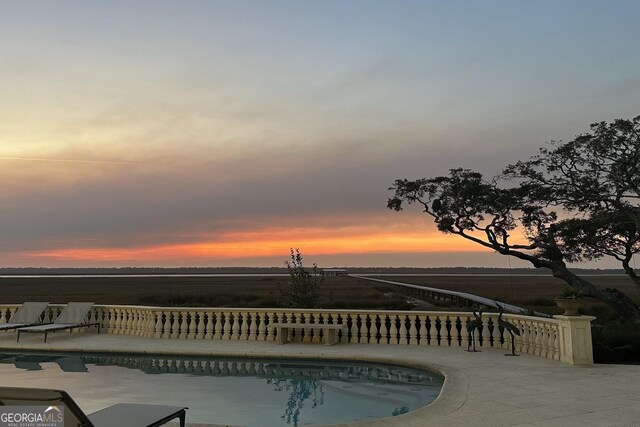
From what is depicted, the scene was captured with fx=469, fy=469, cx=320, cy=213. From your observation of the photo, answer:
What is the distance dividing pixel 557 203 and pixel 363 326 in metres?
12.2

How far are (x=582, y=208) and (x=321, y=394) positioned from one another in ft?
53.9

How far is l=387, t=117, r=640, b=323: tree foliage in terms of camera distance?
18109 millimetres

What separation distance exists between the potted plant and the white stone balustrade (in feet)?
0.87

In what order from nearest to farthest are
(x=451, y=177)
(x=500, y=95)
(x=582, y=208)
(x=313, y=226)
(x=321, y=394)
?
(x=321, y=394) < (x=500, y=95) < (x=582, y=208) < (x=451, y=177) < (x=313, y=226)

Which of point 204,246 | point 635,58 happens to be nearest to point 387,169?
point 635,58

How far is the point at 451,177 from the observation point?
22.8 meters

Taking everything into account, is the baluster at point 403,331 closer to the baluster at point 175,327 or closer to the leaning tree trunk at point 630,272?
the baluster at point 175,327

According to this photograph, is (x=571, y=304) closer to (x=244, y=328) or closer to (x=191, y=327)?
(x=244, y=328)

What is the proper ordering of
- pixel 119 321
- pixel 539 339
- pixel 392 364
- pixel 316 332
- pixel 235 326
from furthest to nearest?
pixel 119 321, pixel 235 326, pixel 316 332, pixel 539 339, pixel 392 364

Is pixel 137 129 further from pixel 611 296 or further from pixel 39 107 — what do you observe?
pixel 611 296

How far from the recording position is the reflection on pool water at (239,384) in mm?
7582

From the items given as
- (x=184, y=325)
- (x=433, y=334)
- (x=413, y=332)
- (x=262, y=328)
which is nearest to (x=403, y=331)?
(x=413, y=332)

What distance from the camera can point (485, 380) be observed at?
8.64 metres
